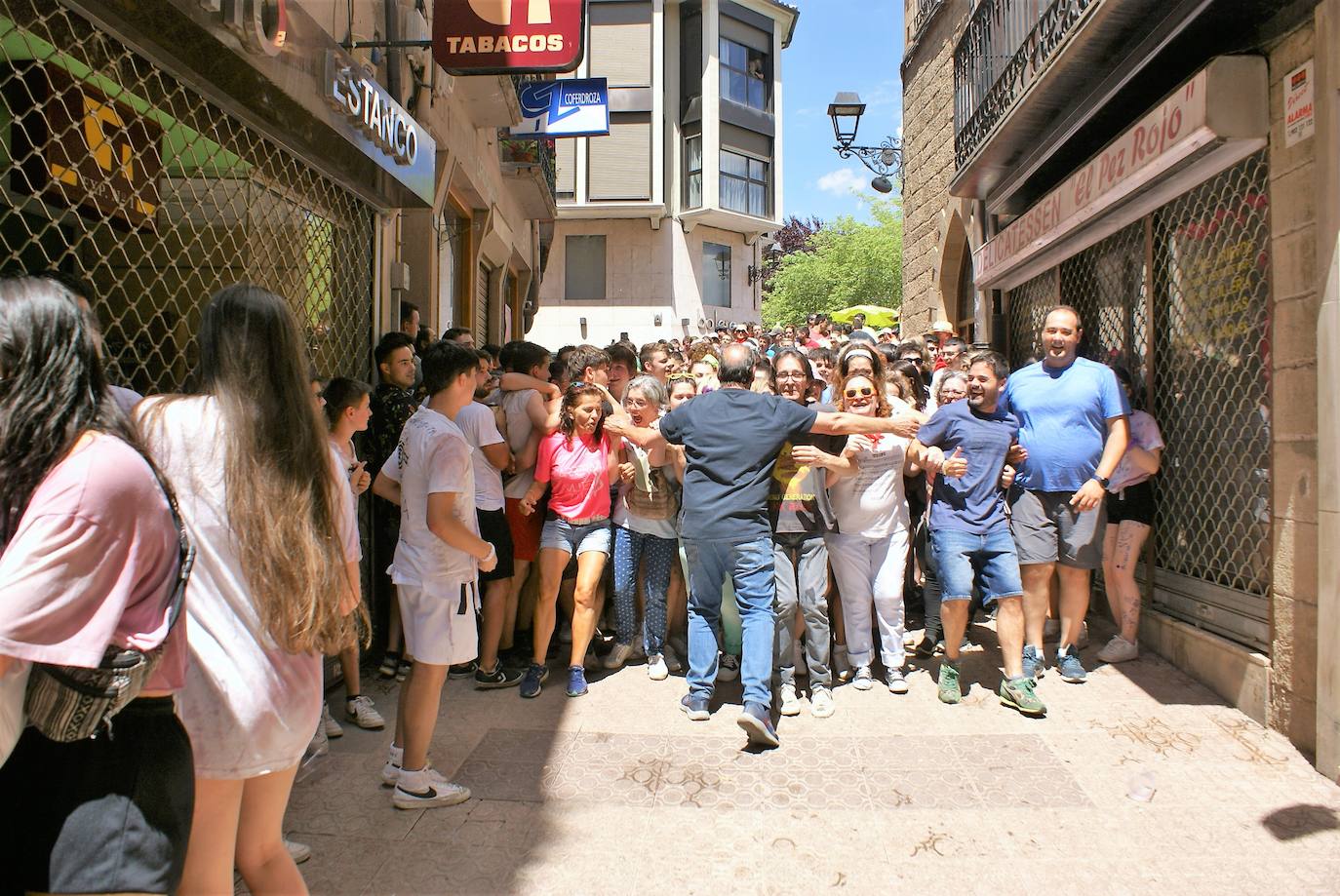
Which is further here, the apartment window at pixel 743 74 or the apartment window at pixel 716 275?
the apartment window at pixel 716 275

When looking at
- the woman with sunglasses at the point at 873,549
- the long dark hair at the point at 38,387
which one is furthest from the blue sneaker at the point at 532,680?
the long dark hair at the point at 38,387

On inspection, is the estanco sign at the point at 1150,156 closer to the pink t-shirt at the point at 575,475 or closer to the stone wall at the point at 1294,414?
the stone wall at the point at 1294,414

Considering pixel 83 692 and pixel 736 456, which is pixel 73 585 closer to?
pixel 83 692

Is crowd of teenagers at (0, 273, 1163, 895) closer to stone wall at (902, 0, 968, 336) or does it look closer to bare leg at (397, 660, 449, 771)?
bare leg at (397, 660, 449, 771)

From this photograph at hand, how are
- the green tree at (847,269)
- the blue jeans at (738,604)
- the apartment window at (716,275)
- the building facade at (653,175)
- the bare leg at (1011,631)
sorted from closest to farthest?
the blue jeans at (738,604), the bare leg at (1011,631), the building facade at (653,175), the apartment window at (716,275), the green tree at (847,269)

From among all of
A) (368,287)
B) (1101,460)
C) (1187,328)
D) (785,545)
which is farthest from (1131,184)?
(368,287)

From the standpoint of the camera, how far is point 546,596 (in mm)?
5242

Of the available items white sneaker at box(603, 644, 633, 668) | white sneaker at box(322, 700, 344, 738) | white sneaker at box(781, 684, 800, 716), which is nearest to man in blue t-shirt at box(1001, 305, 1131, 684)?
white sneaker at box(781, 684, 800, 716)

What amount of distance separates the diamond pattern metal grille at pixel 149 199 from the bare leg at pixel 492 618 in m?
1.84

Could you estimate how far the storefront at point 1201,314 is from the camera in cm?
469

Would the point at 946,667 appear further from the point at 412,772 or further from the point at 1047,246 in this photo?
the point at 1047,246

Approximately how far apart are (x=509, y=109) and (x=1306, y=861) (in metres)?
9.04

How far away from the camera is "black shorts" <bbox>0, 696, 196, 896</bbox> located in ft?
5.33

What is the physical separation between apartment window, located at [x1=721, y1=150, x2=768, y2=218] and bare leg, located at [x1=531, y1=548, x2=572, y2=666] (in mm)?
25689
